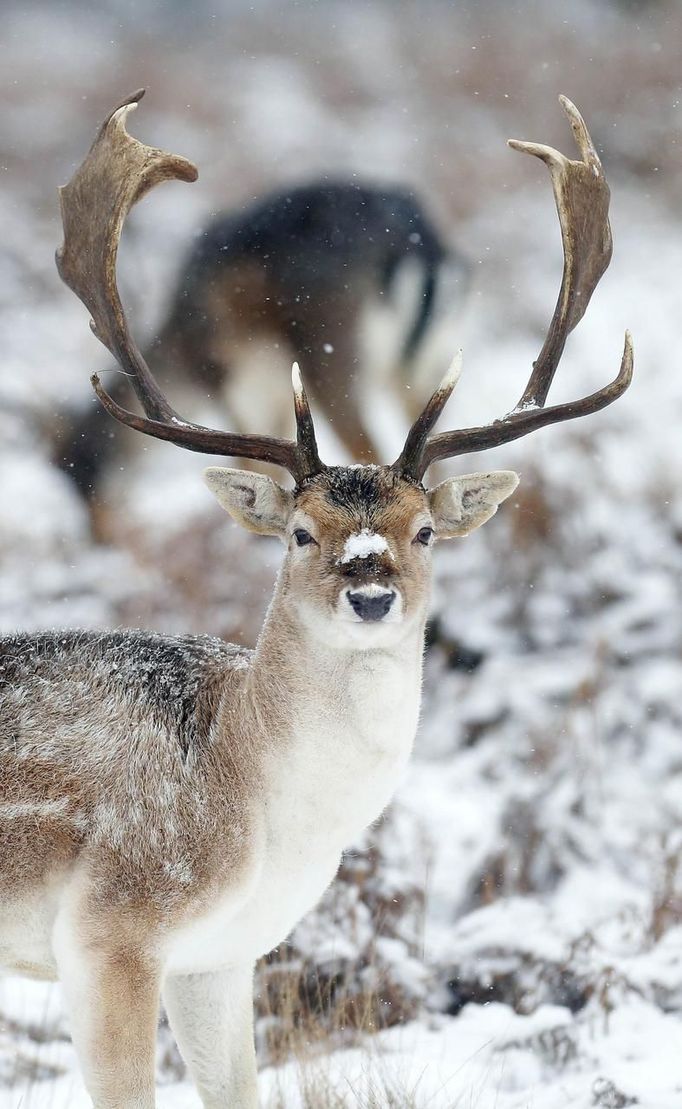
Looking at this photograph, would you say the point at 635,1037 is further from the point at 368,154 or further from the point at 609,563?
the point at 368,154

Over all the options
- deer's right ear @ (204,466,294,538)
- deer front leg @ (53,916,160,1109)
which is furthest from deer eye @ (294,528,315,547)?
deer front leg @ (53,916,160,1109)

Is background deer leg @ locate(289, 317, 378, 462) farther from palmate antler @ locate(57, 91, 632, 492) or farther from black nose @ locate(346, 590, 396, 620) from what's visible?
black nose @ locate(346, 590, 396, 620)

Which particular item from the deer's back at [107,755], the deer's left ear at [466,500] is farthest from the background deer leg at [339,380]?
the deer's back at [107,755]

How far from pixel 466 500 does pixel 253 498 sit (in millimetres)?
688

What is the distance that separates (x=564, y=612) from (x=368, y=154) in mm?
4420

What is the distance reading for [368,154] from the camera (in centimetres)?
1143

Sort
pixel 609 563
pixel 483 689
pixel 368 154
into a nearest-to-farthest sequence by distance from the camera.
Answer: pixel 483 689
pixel 609 563
pixel 368 154

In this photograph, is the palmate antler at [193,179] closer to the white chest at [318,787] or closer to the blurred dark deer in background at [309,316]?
the white chest at [318,787]

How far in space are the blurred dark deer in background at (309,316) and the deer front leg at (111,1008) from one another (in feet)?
19.7

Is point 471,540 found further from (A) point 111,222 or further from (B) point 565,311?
(A) point 111,222

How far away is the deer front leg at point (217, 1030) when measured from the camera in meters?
4.20

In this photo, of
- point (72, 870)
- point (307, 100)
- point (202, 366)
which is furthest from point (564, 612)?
point (72, 870)

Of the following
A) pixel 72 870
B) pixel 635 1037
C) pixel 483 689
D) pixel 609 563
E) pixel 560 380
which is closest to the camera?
pixel 72 870

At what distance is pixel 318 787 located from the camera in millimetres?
3889
